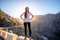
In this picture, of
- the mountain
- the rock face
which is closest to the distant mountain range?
the rock face

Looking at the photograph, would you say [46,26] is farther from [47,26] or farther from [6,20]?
[6,20]

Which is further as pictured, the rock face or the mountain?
the mountain

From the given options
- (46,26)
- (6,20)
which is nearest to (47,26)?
(46,26)

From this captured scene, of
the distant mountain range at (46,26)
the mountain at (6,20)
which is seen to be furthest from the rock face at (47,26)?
the mountain at (6,20)

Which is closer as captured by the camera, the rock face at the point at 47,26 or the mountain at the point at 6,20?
the rock face at the point at 47,26

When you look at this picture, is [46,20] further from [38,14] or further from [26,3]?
[26,3]

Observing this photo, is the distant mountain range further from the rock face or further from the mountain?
the mountain

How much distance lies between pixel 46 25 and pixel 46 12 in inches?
14.2

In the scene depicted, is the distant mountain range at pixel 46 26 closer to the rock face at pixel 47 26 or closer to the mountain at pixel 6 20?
the rock face at pixel 47 26

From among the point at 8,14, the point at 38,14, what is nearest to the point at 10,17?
the point at 8,14

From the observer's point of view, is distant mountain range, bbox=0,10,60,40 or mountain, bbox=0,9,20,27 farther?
mountain, bbox=0,9,20,27

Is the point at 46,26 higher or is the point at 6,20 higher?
the point at 6,20

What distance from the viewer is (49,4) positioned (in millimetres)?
3988

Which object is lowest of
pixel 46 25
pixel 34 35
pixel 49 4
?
pixel 34 35
